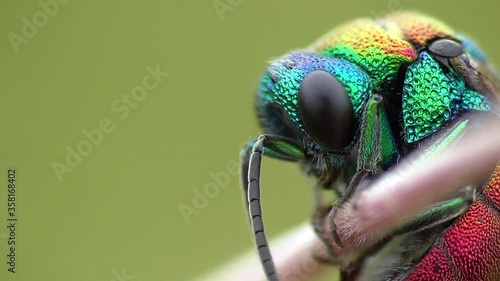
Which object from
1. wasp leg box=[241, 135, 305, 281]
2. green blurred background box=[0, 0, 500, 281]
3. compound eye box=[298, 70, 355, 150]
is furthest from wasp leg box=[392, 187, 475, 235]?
green blurred background box=[0, 0, 500, 281]

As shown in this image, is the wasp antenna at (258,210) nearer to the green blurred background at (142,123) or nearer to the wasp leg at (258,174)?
the wasp leg at (258,174)

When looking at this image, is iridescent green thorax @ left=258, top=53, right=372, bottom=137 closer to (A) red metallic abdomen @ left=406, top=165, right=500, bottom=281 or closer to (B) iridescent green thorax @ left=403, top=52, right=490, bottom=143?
(B) iridescent green thorax @ left=403, top=52, right=490, bottom=143

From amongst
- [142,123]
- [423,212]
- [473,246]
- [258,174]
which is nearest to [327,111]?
[258,174]

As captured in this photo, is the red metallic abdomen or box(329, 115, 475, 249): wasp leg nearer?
box(329, 115, 475, 249): wasp leg

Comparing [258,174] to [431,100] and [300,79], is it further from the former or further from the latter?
[431,100]

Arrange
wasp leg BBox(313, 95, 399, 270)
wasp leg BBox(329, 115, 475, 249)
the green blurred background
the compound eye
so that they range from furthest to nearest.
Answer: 1. the green blurred background
2. the compound eye
3. wasp leg BBox(313, 95, 399, 270)
4. wasp leg BBox(329, 115, 475, 249)

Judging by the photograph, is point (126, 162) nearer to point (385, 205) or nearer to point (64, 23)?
point (64, 23)
